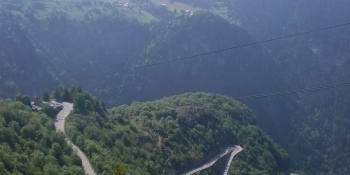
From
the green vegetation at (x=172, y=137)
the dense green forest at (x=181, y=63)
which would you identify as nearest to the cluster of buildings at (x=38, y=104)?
the green vegetation at (x=172, y=137)

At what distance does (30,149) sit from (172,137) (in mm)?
30563

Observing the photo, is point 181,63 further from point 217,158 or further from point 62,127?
point 62,127

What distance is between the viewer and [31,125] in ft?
Answer: 158

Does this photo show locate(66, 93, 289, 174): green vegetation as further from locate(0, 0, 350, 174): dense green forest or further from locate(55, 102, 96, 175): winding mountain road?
locate(0, 0, 350, 174): dense green forest

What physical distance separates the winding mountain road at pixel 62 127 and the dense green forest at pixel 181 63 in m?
65.5

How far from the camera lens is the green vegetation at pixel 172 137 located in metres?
57.1

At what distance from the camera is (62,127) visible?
5900 cm

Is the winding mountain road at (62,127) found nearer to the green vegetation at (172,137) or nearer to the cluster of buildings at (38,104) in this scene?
the green vegetation at (172,137)

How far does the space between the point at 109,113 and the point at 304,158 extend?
80.8 metres

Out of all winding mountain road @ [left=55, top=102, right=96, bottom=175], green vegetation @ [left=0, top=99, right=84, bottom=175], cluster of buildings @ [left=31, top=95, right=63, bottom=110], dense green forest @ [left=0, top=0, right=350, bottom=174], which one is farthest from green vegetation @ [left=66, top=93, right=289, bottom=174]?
dense green forest @ [left=0, top=0, right=350, bottom=174]

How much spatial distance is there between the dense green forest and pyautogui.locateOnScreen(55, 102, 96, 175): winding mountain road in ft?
215

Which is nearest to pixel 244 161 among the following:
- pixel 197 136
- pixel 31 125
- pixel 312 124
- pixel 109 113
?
pixel 197 136

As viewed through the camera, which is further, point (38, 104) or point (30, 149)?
point (38, 104)

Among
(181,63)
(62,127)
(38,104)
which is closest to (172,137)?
(62,127)
